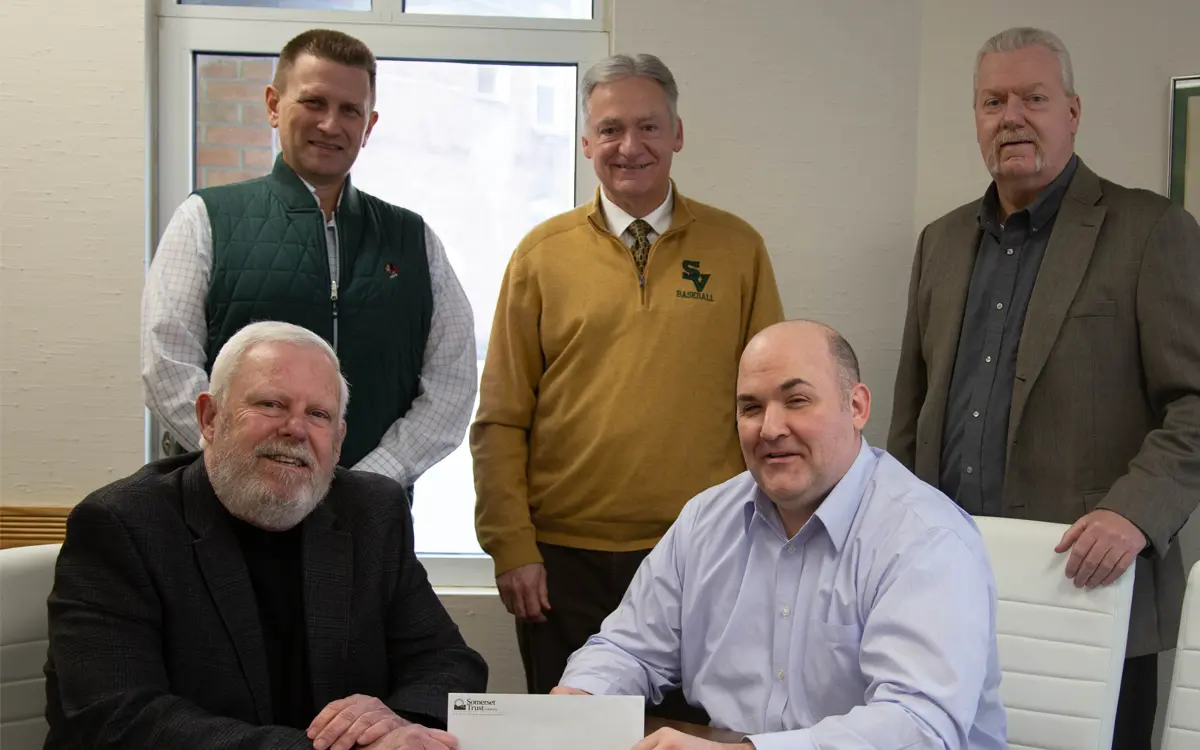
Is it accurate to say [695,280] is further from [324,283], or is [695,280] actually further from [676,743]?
[676,743]

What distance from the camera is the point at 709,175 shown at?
3.56m

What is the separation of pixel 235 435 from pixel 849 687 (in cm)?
115

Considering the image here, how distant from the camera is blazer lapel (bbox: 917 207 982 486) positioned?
9.18 ft

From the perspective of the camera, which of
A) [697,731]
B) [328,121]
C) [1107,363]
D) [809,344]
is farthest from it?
[328,121]

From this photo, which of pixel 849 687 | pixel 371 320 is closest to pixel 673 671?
pixel 849 687

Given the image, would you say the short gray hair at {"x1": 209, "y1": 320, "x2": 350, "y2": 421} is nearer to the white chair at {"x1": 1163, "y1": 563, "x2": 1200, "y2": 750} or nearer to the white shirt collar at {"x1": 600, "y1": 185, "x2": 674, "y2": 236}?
the white shirt collar at {"x1": 600, "y1": 185, "x2": 674, "y2": 236}

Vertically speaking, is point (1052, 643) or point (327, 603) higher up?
point (327, 603)

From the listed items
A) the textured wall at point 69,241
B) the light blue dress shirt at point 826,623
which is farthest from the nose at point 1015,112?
the textured wall at point 69,241

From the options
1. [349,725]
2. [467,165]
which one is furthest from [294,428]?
[467,165]

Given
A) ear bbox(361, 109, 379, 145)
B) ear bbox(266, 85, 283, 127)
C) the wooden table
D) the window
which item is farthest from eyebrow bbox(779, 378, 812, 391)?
the window

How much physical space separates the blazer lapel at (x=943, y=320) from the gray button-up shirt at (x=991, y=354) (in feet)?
0.07

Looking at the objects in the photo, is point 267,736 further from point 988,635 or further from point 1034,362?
point 1034,362

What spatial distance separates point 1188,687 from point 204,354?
2163mm

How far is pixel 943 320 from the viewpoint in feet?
9.35
